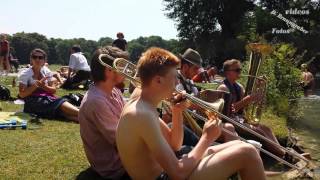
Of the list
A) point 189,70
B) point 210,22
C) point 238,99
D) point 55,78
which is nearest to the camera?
point 189,70

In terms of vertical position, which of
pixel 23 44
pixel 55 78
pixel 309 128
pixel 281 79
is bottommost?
pixel 309 128

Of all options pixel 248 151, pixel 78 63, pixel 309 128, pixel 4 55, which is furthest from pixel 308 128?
pixel 4 55

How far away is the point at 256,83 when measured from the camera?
7.18 metres

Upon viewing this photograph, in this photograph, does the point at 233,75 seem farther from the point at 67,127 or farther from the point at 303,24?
the point at 303,24

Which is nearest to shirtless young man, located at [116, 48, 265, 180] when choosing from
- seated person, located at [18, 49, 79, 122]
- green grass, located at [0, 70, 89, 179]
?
green grass, located at [0, 70, 89, 179]

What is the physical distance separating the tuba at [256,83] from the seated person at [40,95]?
2677 mm

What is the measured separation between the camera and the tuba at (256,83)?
711cm

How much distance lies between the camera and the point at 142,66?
3.27 m

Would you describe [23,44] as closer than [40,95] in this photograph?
No

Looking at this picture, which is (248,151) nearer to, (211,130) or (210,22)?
(211,130)

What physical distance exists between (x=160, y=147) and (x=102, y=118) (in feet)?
3.96

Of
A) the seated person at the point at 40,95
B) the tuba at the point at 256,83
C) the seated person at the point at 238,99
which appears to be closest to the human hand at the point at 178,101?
the seated person at the point at 238,99

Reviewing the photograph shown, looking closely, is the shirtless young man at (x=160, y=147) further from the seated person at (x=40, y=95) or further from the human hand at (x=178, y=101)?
the seated person at (x=40, y=95)

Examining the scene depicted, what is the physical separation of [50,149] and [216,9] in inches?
1457
